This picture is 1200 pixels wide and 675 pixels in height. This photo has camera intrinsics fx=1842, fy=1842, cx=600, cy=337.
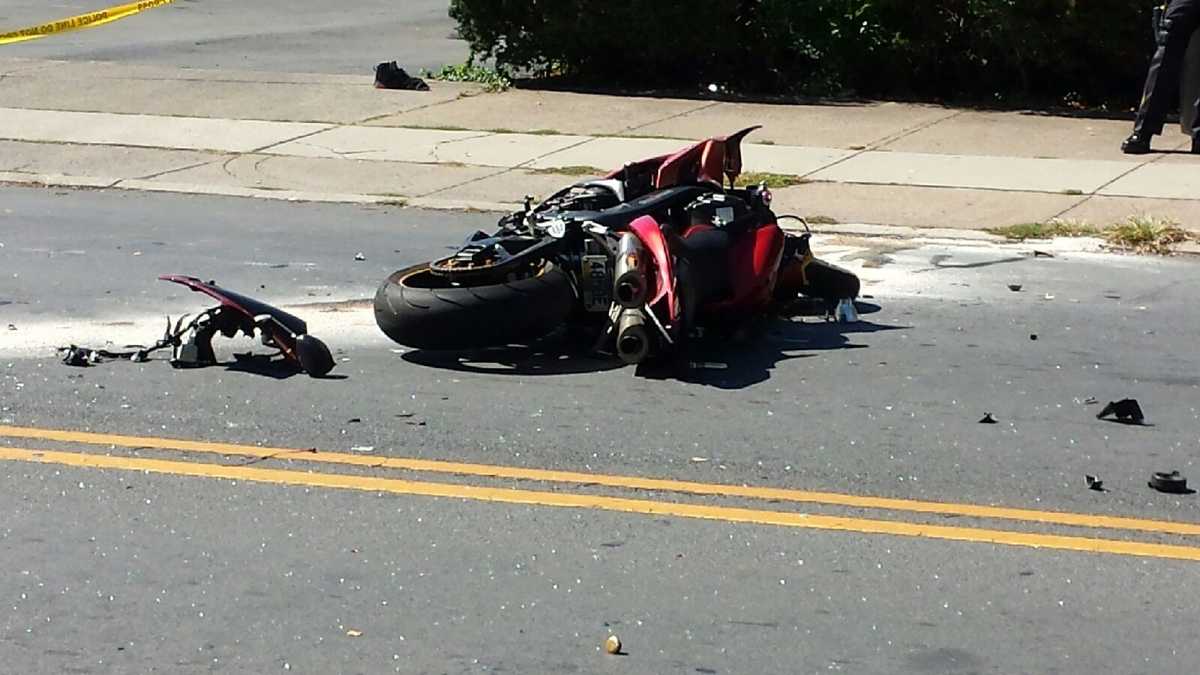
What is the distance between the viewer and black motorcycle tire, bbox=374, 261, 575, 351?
7855 mm

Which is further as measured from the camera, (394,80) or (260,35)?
(260,35)

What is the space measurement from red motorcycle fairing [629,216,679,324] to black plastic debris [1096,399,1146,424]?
5.82 feet

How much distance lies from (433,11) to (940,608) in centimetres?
2403

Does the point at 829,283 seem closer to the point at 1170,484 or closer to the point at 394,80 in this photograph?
the point at 1170,484

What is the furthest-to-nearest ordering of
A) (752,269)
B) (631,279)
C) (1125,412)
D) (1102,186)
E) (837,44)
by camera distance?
(837,44)
(1102,186)
(752,269)
(631,279)
(1125,412)

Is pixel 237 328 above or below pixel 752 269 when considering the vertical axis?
below

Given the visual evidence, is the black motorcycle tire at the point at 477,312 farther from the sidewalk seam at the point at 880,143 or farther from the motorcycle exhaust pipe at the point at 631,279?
the sidewalk seam at the point at 880,143

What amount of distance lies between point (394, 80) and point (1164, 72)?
7.16 m

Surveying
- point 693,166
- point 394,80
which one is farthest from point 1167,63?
point 394,80

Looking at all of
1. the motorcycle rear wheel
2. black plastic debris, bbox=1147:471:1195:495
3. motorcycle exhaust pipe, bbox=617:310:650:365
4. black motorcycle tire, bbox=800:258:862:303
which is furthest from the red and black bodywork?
black plastic debris, bbox=1147:471:1195:495

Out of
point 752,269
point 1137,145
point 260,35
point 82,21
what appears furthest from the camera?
point 82,21

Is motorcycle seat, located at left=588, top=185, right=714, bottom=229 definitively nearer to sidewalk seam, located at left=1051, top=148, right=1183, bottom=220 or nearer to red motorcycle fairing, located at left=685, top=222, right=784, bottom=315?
red motorcycle fairing, located at left=685, top=222, right=784, bottom=315

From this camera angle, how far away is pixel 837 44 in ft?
55.0

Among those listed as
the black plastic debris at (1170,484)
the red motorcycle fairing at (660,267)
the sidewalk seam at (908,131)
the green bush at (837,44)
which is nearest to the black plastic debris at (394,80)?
the green bush at (837,44)
